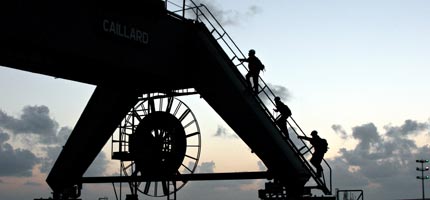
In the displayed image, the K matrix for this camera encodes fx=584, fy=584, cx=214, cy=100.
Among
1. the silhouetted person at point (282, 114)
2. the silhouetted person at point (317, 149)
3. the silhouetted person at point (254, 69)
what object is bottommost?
the silhouetted person at point (317, 149)

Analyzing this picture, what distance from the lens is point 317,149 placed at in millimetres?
24156

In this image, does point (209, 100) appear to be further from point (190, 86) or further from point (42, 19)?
point (42, 19)

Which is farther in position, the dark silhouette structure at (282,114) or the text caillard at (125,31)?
the dark silhouette structure at (282,114)

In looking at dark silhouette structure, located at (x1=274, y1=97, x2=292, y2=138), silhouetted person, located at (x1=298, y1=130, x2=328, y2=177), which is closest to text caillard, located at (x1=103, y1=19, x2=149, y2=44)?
dark silhouette structure, located at (x1=274, y1=97, x2=292, y2=138)

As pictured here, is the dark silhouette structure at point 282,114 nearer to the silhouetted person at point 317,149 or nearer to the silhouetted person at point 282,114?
the silhouetted person at point 282,114

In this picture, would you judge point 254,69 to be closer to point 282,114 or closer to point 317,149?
point 282,114

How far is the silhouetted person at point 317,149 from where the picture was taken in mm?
24156

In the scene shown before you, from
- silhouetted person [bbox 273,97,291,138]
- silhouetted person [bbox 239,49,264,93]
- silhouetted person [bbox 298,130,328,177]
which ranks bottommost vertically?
silhouetted person [bbox 298,130,328,177]

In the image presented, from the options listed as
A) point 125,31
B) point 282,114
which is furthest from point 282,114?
point 125,31

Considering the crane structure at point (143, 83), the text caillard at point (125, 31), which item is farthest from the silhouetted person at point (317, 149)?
the text caillard at point (125, 31)

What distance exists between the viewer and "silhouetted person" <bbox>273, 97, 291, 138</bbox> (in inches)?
974

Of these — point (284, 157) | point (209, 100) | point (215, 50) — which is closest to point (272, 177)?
point (284, 157)

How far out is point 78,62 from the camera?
1950 cm

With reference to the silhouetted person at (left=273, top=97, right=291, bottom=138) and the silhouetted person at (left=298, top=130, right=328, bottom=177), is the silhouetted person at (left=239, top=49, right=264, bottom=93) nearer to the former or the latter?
the silhouetted person at (left=273, top=97, right=291, bottom=138)
